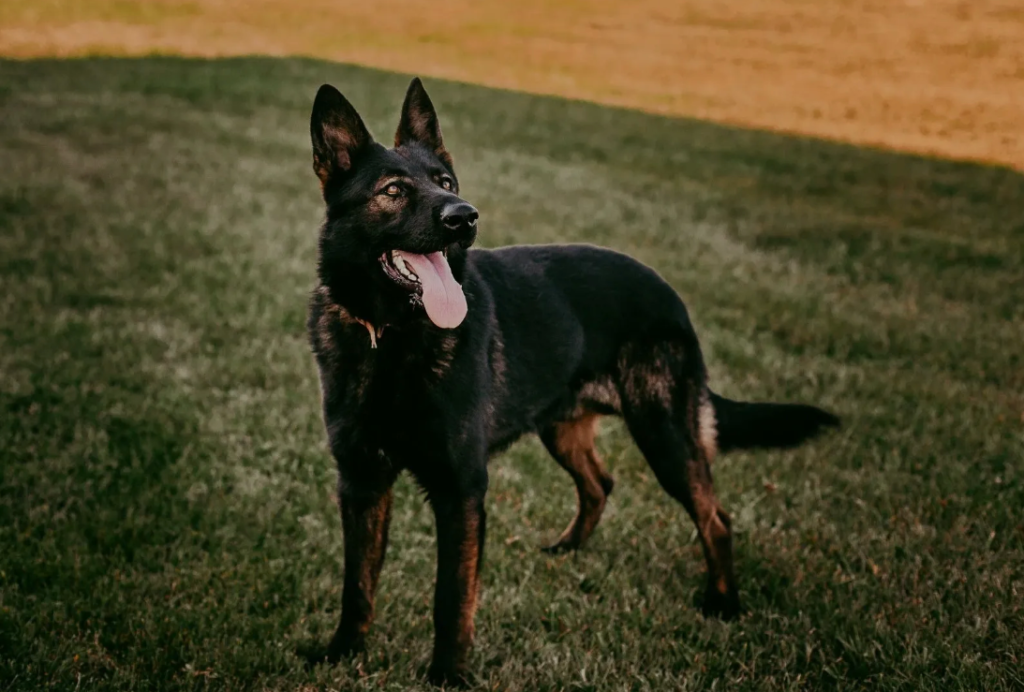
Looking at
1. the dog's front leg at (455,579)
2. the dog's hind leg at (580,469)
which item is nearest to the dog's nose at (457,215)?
the dog's front leg at (455,579)

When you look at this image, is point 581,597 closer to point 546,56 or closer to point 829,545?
point 829,545

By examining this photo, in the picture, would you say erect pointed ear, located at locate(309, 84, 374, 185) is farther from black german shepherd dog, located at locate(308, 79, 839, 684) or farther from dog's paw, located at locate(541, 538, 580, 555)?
dog's paw, located at locate(541, 538, 580, 555)

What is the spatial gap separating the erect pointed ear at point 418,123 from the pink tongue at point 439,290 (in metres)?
0.65

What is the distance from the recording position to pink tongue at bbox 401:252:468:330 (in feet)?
9.71

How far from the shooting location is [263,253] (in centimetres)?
830

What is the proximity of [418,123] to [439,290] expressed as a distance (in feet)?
2.87

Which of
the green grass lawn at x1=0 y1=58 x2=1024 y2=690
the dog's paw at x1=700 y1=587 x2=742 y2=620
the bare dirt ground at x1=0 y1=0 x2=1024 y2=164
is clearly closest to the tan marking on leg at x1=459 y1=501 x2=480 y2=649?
the green grass lawn at x1=0 y1=58 x2=1024 y2=690

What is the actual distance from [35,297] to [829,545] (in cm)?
586

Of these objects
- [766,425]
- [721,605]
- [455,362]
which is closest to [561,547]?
[721,605]

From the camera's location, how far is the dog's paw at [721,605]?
374cm

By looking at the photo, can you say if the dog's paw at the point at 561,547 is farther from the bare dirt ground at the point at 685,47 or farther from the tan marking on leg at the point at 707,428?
the bare dirt ground at the point at 685,47

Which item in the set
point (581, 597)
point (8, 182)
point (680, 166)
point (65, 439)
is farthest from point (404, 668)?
point (680, 166)

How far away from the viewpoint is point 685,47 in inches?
1131

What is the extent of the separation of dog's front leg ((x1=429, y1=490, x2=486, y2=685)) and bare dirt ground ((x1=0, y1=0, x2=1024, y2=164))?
14.5m
